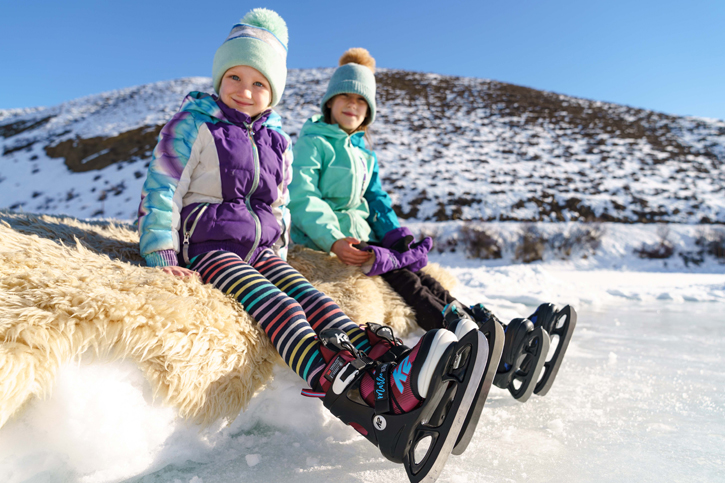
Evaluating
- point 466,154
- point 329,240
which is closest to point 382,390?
point 329,240

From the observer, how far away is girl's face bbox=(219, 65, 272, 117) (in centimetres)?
155

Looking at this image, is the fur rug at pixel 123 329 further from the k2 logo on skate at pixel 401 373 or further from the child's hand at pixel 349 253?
the child's hand at pixel 349 253

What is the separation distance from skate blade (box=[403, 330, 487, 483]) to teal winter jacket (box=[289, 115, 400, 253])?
1097 millimetres

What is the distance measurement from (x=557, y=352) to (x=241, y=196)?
1.32m

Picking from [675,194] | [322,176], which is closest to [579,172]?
[675,194]

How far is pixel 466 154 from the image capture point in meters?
14.2

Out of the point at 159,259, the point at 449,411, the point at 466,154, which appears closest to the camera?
the point at 449,411

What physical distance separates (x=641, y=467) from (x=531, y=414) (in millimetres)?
332

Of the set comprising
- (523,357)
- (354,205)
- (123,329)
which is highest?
(354,205)

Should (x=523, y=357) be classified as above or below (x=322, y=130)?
below

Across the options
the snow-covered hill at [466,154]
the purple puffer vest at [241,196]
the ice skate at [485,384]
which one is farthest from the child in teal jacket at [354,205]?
the snow-covered hill at [466,154]

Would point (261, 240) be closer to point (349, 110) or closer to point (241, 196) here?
point (241, 196)

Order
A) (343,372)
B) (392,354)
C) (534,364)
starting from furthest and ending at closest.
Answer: (534,364)
(392,354)
(343,372)

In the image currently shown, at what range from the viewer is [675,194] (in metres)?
10.7
